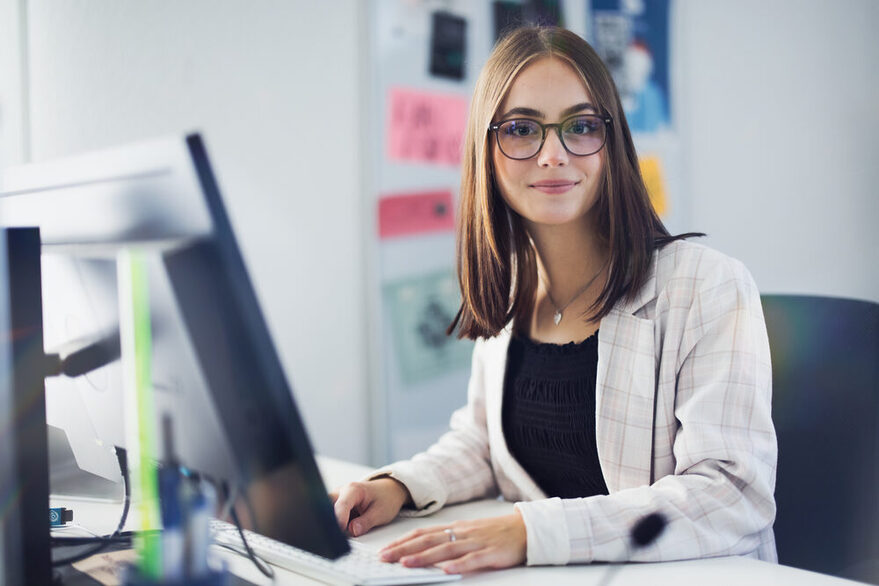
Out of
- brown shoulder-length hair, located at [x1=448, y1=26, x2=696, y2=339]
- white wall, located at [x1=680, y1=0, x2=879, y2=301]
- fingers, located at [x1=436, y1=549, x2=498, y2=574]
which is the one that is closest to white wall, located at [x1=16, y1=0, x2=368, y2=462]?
brown shoulder-length hair, located at [x1=448, y1=26, x2=696, y2=339]

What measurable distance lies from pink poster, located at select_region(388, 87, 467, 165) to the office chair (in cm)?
134

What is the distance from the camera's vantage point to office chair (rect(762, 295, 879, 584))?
3.57ft

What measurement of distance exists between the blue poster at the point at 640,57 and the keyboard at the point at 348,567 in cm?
243

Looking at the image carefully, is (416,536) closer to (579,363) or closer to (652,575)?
(652,575)

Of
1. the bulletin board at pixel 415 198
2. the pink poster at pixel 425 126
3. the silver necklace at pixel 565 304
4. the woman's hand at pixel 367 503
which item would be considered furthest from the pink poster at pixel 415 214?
the woman's hand at pixel 367 503

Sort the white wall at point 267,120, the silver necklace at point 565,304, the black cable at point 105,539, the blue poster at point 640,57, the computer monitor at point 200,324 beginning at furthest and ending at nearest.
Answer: the blue poster at point 640,57
the white wall at point 267,120
the silver necklace at point 565,304
the black cable at point 105,539
the computer monitor at point 200,324

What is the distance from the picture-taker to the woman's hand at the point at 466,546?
0.78 metres

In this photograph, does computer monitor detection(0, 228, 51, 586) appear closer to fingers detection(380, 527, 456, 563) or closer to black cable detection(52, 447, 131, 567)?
black cable detection(52, 447, 131, 567)

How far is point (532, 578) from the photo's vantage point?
0.78m

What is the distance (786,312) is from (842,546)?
0.36 m

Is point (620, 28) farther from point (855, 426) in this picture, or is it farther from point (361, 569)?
point (361, 569)

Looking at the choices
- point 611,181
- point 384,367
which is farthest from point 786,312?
point 384,367

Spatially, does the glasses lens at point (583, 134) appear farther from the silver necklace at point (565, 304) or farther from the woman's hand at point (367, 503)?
the woman's hand at point (367, 503)

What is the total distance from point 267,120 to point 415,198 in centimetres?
54
